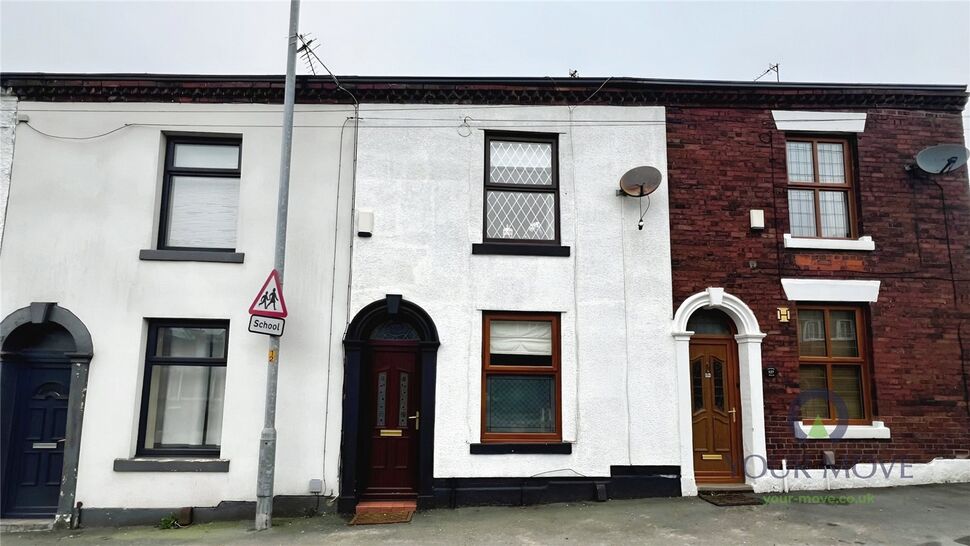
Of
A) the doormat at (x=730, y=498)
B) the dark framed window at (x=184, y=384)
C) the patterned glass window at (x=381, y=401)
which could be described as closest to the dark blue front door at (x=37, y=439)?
the dark framed window at (x=184, y=384)

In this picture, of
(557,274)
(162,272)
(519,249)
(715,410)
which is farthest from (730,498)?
(162,272)

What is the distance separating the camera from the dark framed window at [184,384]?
26.8ft

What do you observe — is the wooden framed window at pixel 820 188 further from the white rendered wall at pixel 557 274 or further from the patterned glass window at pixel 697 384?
the patterned glass window at pixel 697 384

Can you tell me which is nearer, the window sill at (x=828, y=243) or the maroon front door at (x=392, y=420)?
the maroon front door at (x=392, y=420)

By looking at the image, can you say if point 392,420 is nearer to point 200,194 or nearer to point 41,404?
point 200,194

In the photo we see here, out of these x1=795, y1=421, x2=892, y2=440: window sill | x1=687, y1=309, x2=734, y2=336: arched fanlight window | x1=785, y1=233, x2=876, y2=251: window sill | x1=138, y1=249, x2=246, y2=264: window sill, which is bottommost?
x1=795, y1=421, x2=892, y2=440: window sill

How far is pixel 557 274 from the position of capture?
845 cm

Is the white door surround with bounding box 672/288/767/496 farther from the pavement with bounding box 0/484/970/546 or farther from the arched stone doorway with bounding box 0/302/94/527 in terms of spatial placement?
the arched stone doorway with bounding box 0/302/94/527

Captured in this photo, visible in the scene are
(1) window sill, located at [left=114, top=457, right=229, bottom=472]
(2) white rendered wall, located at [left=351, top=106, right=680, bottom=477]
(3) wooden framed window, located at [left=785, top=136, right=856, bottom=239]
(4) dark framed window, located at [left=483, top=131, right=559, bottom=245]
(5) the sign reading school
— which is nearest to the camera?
(5) the sign reading school

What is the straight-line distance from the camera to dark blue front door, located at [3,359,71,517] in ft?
25.8

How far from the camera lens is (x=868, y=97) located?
9.10 m

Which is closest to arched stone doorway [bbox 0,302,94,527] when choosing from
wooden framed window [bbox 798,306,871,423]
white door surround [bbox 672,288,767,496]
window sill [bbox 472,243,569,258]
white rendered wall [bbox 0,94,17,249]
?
white rendered wall [bbox 0,94,17,249]

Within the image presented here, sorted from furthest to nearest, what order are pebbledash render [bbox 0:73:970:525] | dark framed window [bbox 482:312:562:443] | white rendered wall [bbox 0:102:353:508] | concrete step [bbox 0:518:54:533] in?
dark framed window [bbox 482:312:562:443] → pebbledash render [bbox 0:73:970:525] → white rendered wall [bbox 0:102:353:508] → concrete step [bbox 0:518:54:533]

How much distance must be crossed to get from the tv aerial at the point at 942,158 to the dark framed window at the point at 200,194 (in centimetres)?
986
